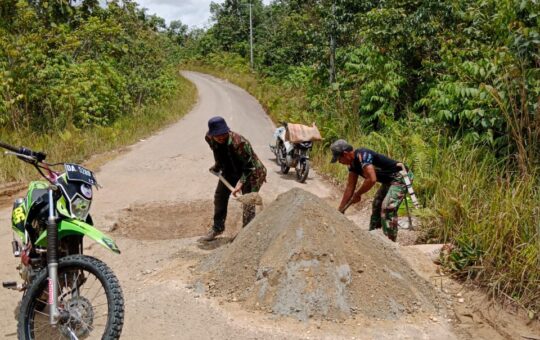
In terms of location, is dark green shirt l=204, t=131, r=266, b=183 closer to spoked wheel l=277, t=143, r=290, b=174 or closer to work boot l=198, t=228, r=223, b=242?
work boot l=198, t=228, r=223, b=242

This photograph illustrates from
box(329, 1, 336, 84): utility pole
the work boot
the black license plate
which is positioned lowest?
the work boot

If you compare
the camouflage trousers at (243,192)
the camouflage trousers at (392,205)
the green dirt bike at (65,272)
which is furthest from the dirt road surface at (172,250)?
the camouflage trousers at (392,205)

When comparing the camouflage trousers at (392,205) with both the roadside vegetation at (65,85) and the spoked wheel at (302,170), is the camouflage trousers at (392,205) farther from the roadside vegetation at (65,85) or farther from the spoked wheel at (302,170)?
the roadside vegetation at (65,85)

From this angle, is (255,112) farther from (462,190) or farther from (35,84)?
(462,190)

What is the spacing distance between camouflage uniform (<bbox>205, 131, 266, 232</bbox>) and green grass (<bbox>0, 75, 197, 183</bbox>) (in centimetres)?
478

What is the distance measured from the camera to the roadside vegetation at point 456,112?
14.6 feet

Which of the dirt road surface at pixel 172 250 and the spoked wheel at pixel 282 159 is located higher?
the spoked wheel at pixel 282 159

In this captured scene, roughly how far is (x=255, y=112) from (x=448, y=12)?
1343cm

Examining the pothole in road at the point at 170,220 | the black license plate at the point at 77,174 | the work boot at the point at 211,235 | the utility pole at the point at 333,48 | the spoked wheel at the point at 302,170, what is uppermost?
the utility pole at the point at 333,48

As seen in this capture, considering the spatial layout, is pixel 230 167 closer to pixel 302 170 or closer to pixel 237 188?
pixel 237 188

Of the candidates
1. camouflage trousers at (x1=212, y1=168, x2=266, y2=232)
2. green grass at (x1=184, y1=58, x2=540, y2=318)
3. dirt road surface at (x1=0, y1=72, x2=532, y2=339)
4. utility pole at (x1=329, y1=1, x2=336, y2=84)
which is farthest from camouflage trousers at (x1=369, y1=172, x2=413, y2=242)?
utility pole at (x1=329, y1=1, x2=336, y2=84)

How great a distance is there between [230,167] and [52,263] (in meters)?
3.09

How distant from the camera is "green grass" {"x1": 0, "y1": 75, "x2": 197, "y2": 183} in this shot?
9086 millimetres

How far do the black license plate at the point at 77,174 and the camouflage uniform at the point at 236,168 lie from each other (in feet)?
7.46
